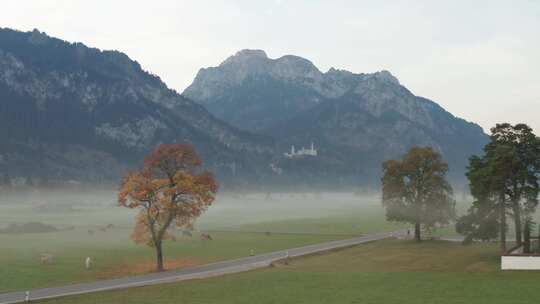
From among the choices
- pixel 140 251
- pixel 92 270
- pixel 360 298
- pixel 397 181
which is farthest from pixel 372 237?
pixel 360 298

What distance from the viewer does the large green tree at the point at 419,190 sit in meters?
98.2

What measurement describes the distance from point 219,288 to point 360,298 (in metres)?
14.2

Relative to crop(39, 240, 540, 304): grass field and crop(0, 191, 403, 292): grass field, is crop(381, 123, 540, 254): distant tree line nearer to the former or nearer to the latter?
crop(39, 240, 540, 304): grass field

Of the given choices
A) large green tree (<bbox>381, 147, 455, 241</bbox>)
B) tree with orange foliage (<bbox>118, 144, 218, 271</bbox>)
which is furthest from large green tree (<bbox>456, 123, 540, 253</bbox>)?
tree with orange foliage (<bbox>118, 144, 218, 271</bbox>)

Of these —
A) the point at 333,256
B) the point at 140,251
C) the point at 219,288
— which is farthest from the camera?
the point at 140,251

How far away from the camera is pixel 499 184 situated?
6625cm

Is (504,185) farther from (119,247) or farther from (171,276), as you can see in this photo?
(119,247)

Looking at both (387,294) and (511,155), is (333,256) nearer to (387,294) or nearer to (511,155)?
(511,155)

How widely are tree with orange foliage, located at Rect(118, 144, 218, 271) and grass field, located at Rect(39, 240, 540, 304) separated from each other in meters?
13.4

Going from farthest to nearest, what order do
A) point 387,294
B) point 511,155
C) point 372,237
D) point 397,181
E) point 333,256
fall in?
point 372,237 → point 397,181 → point 333,256 → point 511,155 → point 387,294

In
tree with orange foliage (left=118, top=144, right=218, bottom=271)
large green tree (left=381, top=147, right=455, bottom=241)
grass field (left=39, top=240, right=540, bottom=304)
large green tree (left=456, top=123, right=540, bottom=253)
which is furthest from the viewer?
large green tree (left=381, top=147, right=455, bottom=241)

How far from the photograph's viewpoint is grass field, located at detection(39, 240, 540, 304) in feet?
146

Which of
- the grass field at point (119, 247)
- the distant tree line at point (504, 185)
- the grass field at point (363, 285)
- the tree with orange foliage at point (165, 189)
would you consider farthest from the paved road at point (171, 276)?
the distant tree line at point (504, 185)

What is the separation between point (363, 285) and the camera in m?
51.2
